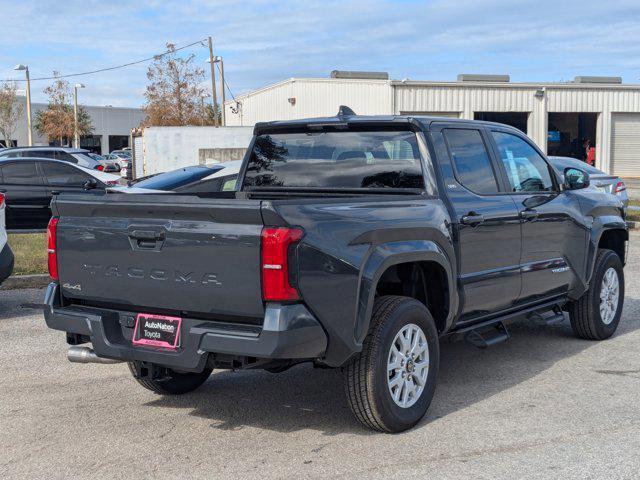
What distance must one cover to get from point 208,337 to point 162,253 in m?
0.55

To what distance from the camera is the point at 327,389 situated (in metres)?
6.26

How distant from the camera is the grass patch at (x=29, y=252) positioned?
1155 cm

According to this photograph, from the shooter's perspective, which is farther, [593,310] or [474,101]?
[474,101]

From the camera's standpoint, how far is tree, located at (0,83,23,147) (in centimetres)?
6569

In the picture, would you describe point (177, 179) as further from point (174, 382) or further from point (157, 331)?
point (157, 331)

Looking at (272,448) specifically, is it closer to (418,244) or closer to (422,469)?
(422,469)

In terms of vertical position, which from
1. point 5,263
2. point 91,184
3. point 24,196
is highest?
point 91,184

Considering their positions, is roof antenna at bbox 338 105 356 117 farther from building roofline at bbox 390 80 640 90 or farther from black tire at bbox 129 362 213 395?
building roofline at bbox 390 80 640 90

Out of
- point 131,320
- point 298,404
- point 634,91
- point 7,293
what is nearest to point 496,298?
point 298,404

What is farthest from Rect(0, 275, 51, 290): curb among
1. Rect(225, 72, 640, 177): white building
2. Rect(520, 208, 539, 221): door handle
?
Rect(225, 72, 640, 177): white building

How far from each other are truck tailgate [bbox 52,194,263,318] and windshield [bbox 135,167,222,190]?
25.6ft

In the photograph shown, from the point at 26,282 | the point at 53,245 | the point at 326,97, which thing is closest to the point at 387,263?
the point at 53,245

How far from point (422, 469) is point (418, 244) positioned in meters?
1.40

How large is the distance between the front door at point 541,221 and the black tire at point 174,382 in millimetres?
2555
